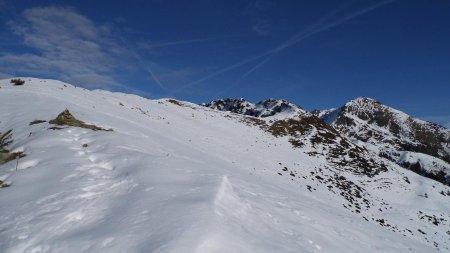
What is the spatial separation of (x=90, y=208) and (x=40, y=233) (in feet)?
5.73

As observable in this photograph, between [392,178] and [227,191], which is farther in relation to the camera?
[392,178]

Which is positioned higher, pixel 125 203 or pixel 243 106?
pixel 243 106

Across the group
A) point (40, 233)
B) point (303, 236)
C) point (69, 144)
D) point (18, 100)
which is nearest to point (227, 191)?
point (303, 236)

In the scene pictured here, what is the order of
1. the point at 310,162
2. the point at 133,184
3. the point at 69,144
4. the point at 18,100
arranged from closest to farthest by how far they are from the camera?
the point at 133,184
the point at 69,144
the point at 18,100
the point at 310,162

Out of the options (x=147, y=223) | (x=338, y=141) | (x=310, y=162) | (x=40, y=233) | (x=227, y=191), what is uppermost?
(x=338, y=141)

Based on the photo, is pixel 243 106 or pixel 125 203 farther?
pixel 243 106

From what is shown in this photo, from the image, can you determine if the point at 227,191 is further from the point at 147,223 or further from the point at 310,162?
the point at 310,162

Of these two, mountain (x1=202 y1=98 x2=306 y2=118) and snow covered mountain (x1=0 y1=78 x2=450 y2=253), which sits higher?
mountain (x1=202 y1=98 x2=306 y2=118)

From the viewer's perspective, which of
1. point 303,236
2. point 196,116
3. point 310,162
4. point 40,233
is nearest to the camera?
point 40,233

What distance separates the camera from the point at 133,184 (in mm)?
12727

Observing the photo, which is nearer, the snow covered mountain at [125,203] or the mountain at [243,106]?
the snow covered mountain at [125,203]

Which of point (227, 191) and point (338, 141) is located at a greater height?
point (338, 141)

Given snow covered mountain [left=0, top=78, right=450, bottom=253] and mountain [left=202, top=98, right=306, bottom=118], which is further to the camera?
mountain [left=202, top=98, right=306, bottom=118]

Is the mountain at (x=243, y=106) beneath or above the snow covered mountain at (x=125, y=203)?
above
